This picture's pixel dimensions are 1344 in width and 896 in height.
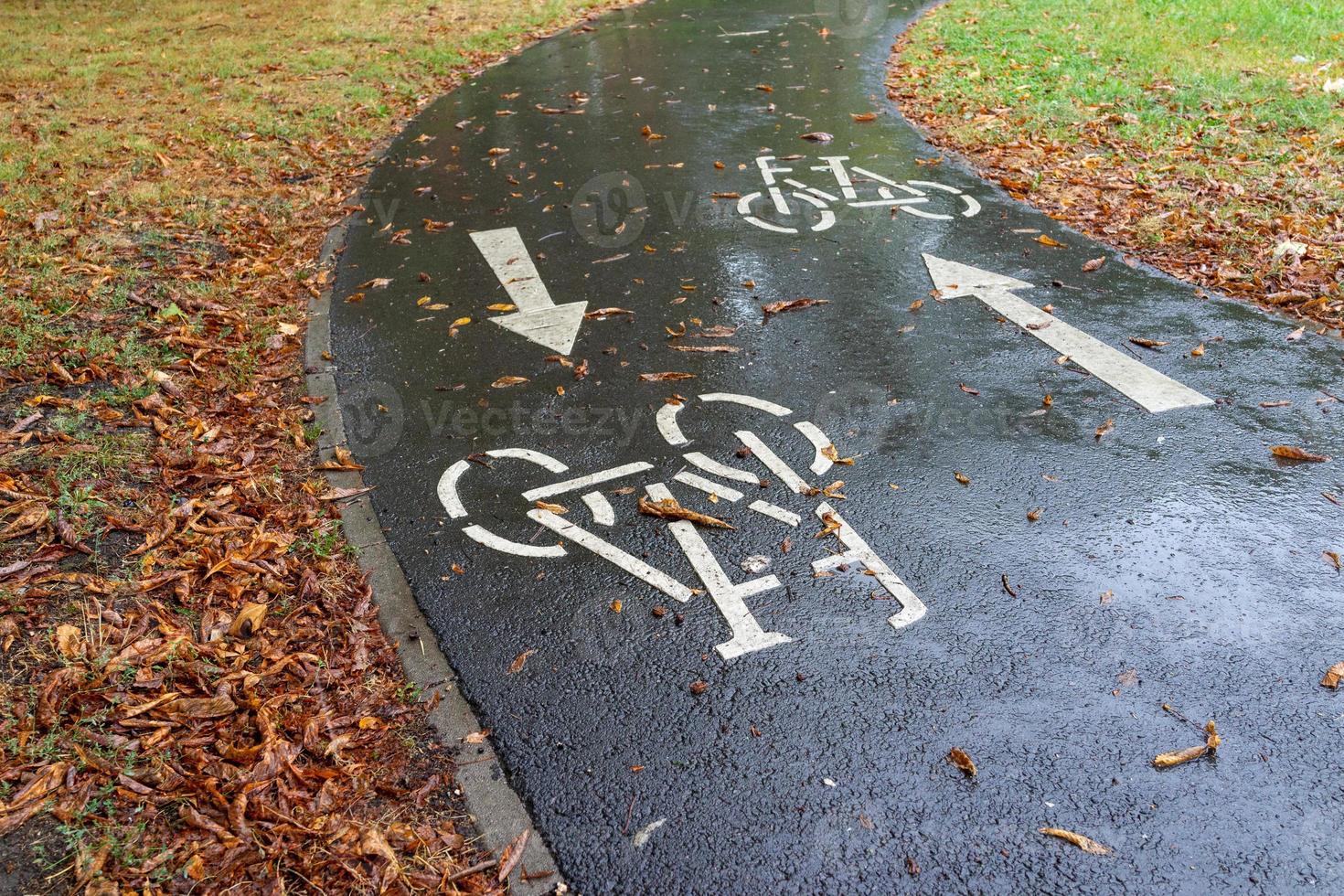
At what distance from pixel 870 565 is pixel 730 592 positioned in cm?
66

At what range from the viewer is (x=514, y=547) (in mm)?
4441

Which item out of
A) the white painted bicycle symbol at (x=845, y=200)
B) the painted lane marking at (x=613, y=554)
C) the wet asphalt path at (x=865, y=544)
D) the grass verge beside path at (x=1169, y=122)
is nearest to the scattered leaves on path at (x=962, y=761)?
the wet asphalt path at (x=865, y=544)

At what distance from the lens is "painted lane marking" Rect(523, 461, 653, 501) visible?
480 centimetres

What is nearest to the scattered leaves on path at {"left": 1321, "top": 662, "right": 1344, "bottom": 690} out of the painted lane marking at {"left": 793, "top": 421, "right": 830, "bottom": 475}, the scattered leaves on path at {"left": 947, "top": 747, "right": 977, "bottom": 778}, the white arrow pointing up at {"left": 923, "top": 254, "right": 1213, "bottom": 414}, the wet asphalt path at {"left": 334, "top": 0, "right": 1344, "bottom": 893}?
the wet asphalt path at {"left": 334, "top": 0, "right": 1344, "bottom": 893}

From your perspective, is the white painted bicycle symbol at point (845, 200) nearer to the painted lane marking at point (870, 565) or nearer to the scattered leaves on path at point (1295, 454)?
the scattered leaves on path at point (1295, 454)

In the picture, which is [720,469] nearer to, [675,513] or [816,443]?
[675,513]

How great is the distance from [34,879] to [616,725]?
1858mm

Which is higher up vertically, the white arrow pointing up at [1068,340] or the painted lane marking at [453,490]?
the painted lane marking at [453,490]

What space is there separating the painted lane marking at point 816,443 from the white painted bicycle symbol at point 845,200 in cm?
305

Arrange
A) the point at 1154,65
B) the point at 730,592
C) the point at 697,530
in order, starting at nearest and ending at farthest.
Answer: the point at 730,592, the point at 697,530, the point at 1154,65

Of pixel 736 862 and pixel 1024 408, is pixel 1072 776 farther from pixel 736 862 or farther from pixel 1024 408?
pixel 1024 408

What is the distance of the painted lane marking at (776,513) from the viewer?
4523mm

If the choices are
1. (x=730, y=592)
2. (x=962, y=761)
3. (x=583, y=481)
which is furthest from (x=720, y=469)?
(x=962, y=761)

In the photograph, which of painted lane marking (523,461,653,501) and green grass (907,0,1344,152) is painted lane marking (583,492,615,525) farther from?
green grass (907,0,1344,152)
